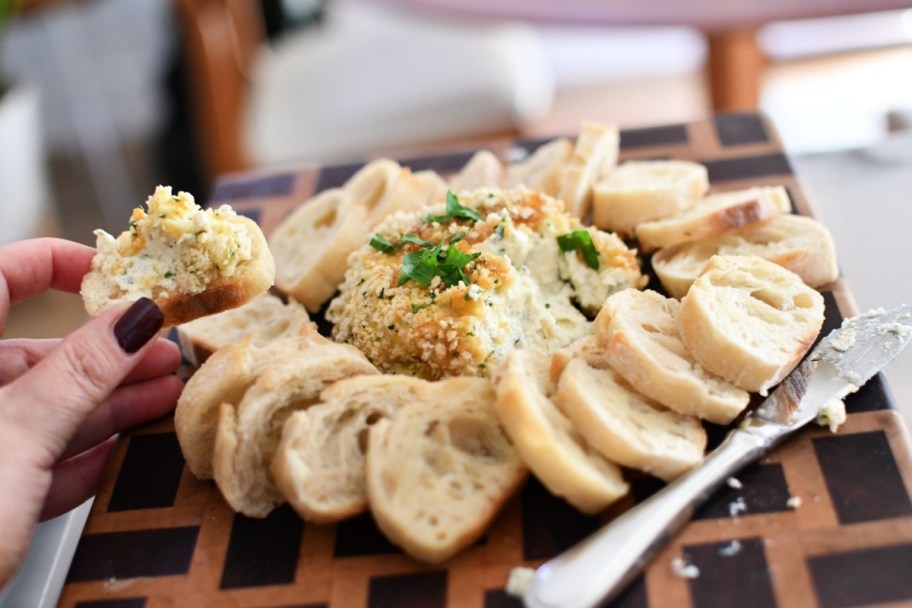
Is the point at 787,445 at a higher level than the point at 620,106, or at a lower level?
higher

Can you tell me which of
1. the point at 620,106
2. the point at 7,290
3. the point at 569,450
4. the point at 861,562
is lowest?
the point at 620,106

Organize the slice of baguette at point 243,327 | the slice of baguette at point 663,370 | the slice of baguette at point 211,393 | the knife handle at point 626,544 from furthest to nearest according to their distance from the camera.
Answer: the slice of baguette at point 243,327 < the slice of baguette at point 211,393 < the slice of baguette at point 663,370 < the knife handle at point 626,544

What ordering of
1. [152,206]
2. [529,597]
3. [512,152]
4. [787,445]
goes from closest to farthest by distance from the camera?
[529,597] < [787,445] < [152,206] < [512,152]

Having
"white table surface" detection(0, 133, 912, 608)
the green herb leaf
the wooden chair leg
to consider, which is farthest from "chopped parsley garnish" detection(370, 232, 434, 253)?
the wooden chair leg

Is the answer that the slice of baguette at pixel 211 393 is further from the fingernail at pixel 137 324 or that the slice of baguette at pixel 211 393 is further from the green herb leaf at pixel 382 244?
the green herb leaf at pixel 382 244

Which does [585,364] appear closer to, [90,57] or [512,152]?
[512,152]

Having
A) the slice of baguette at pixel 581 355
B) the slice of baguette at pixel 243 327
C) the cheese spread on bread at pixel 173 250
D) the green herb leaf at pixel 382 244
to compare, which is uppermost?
the cheese spread on bread at pixel 173 250

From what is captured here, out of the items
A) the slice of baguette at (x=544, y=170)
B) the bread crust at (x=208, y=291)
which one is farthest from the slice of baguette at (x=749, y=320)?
the bread crust at (x=208, y=291)

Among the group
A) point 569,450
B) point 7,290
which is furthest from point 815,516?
point 7,290
